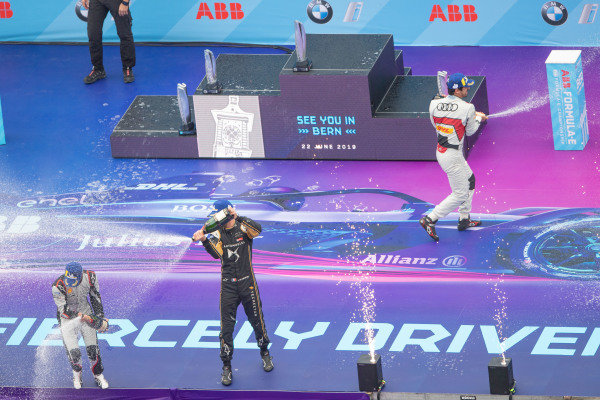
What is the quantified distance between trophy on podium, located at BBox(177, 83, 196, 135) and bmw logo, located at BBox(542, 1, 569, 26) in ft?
15.8

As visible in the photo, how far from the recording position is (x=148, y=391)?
9.18 metres

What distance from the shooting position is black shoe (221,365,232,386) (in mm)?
9273

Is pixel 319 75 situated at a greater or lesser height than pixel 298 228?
greater

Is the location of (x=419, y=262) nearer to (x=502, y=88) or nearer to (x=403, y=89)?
(x=403, y=89)

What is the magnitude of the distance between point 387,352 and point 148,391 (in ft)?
6.39

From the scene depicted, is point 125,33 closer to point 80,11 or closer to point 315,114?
point 80,11

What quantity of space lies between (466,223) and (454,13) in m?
4.70

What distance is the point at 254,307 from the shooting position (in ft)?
30.2

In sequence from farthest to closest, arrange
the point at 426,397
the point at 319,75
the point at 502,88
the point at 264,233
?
the point at 502,88 → the point at 319,75 → the point at 264,233 → the point at 426,397

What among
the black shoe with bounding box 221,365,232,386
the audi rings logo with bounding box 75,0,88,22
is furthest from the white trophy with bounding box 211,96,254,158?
the black shoe with bounding box 221,365,232,386

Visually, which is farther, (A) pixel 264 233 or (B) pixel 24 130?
(B) pixel 24 130

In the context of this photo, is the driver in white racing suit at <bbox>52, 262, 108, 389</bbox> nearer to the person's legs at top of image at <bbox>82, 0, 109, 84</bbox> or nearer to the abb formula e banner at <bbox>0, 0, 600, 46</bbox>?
the person's legs at top of image at <bbox>82, 0, 109, 84</bbox>

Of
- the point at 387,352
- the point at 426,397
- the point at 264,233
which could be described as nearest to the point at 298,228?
the point at 264,233

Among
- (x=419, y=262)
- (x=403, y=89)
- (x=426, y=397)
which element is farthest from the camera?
(x=403, y=89)
